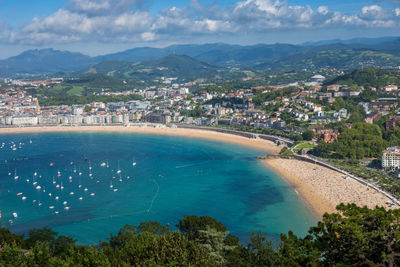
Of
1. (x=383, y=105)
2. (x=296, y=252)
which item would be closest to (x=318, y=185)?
(x=296, y=252)

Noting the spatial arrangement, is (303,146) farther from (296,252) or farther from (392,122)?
(296,252)

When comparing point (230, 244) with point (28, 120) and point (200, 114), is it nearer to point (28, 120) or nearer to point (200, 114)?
point (200, 114)

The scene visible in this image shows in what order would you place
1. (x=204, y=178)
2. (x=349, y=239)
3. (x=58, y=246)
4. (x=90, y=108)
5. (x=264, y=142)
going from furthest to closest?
1. (x=90, y=108)
2. (x=264, y=142)
3. (x=204, y=178)
4. (x=58, y=246)
5. (x=349, y=239)

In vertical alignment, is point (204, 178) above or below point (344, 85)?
below

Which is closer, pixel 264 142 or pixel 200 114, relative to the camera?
pixel 264 142

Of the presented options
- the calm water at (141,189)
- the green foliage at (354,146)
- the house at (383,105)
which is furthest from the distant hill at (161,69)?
the green foliage at (354,146)

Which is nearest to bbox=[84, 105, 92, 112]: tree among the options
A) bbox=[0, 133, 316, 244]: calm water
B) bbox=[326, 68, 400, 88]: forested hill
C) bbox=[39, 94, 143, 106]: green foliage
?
bbox=[39, 94, 143, 106]: green foliage

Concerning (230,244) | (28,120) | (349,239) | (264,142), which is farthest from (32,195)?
(28,120)

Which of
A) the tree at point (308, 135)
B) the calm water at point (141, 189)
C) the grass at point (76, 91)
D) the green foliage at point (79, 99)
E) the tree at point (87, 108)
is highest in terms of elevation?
the grass at point (76, 91)

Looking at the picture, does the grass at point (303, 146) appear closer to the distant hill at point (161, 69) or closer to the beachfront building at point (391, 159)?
the beachfront building at point (391, 159)
